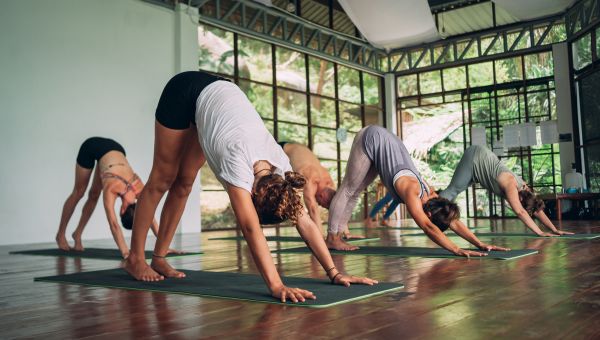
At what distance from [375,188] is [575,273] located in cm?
998

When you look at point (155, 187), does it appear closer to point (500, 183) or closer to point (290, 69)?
point (500, 183)

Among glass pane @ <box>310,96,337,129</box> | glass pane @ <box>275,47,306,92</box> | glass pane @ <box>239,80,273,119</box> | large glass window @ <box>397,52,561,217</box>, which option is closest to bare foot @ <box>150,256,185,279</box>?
glass pane @ <box>239,80,273,119</box>

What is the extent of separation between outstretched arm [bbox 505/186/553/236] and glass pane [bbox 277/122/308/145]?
6230 mm

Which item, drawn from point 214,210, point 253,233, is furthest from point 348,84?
point 253,233

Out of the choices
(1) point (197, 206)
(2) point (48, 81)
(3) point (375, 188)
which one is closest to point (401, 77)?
(3) point (375, 188)

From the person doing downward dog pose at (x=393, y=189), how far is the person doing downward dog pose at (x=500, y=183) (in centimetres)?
116

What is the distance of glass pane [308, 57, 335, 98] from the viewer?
11.8 m

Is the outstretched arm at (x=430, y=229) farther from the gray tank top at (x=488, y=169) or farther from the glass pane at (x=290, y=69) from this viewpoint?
the glass pane at (x=290, y=69)

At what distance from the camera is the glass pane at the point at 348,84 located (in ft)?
41.4

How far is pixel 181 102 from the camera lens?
7.66ft

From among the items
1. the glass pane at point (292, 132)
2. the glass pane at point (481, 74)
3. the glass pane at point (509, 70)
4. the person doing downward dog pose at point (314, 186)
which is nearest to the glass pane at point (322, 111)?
the glass pane at point (292, 132)

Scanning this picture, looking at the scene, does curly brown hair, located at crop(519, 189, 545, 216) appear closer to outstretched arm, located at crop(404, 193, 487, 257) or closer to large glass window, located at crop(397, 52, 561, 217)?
outstretched arm, located at crop(404, 193, 487, 257)

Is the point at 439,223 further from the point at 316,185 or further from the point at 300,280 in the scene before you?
the point at 316,185

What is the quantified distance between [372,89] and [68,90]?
7.81 m
